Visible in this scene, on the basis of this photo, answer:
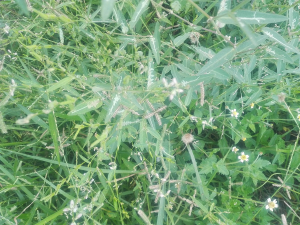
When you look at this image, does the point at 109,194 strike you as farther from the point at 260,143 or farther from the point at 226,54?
the point at 226,54

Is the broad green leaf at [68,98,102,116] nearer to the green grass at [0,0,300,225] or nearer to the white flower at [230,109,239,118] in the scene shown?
the green grass at [0,0,300,225]

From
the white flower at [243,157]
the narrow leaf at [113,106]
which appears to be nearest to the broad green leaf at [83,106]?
the narrow leaf at [113,106]

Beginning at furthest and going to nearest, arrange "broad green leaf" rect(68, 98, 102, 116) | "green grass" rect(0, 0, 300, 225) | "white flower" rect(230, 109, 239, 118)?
"white flower" rect(230, 109, 239, 118)
"green grass" rect(0, 0, 300, 225)
"broad green leaf" rect(68, 98, 102, 116)

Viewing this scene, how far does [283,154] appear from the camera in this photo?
212 cm

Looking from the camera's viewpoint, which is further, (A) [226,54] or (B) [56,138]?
(B) [56,138]

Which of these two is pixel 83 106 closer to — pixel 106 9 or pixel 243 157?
pixel 106 9

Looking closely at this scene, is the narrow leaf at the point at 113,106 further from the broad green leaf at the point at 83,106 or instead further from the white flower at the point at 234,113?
the white flower at the point at 234,113

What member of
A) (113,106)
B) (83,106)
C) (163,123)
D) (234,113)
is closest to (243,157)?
(234,113)

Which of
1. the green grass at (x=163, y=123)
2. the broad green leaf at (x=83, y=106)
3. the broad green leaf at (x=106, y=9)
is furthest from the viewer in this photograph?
the green grass at (x=163, y=123)

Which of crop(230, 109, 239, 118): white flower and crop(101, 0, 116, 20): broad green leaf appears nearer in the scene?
crop(101, 0, 116, 20): broad green leaf

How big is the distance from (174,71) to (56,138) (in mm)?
964

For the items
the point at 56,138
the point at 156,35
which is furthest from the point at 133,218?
the point at 156,35

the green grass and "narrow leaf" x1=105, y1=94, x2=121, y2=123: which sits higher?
"narrow leaf" x1=105, y1=94, x2=121, y2=123

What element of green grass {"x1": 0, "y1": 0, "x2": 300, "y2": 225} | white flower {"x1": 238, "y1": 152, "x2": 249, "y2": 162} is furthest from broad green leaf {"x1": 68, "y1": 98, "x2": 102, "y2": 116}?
white flower {"x1": 238, "y1": 152, "x2": 249, "y2": 162}
